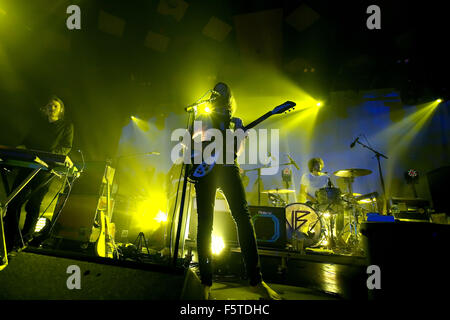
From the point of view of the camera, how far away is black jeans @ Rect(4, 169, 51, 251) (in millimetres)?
2285

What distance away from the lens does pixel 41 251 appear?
152cm

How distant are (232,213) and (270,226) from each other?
1.52 metres

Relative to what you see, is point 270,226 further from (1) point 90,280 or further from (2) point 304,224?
(1) point 90,280

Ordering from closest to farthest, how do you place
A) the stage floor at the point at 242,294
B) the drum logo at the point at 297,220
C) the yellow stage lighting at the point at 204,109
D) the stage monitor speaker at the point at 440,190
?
the stage floor at the point at 242,294 < the yellow stage lighting at the point at 204,109 < the drum logo at the point at 297,220 < the stage monitor speaker at the point at 440,190

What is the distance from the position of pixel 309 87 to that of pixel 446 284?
5751 millimetres

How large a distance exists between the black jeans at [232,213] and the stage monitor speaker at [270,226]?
1.39m

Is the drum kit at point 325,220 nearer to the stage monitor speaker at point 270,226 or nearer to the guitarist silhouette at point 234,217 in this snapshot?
the stage monitor speaker at point 270,226

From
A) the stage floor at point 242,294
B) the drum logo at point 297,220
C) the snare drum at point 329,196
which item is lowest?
the stage floor at point 242,294

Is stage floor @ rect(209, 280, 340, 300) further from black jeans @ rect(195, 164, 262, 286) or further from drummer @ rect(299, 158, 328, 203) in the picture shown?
drummer @ rect(299, 158, 328, 203)

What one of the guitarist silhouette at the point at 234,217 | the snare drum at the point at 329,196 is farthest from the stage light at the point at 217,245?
the snare drum at the point at 329,196

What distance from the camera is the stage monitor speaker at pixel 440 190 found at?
15.7 feet

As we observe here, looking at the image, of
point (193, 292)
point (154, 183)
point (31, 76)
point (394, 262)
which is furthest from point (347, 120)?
point (31, 76)

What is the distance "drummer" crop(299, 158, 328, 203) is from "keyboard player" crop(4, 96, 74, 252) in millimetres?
5522

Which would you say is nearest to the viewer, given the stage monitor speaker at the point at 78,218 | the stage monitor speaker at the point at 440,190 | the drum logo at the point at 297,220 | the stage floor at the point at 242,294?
the stage floor at the point at 242,294
